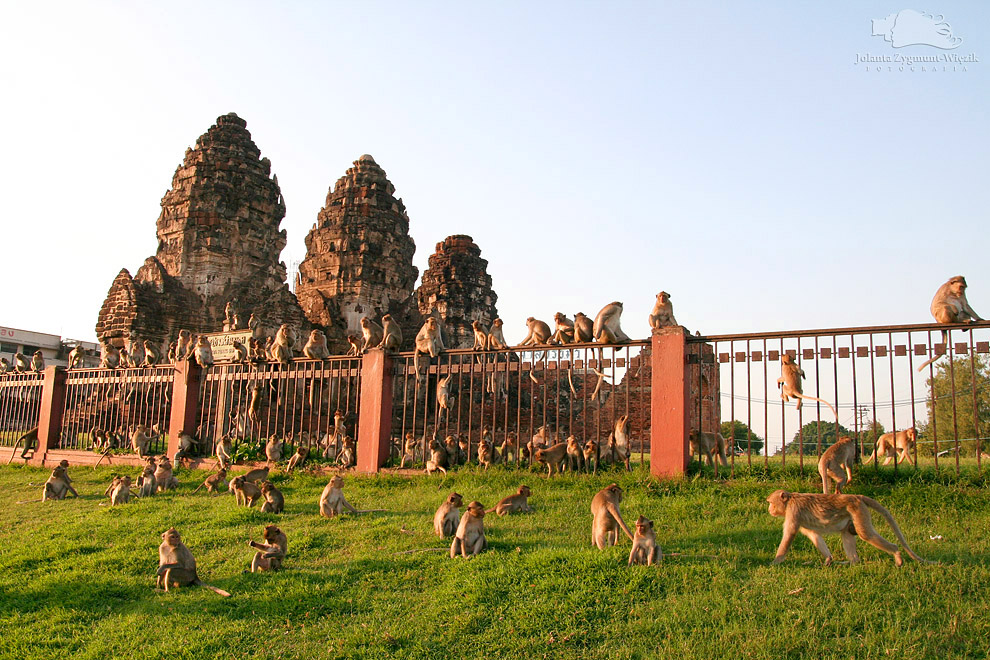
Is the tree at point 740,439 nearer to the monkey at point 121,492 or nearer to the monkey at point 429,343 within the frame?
the monkey at point 429,343

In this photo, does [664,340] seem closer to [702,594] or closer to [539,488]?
[539,488]

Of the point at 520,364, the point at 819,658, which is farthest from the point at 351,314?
the point at 819,658

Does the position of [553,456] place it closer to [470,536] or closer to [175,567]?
[470,536]

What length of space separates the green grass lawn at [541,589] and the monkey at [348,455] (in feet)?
10.3

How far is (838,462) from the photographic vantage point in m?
7.86

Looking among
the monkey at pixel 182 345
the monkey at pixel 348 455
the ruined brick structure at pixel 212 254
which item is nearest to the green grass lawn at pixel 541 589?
the monkey at pixel 348 455

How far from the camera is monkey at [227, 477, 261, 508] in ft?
32.7

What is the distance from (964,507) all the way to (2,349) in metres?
60.9

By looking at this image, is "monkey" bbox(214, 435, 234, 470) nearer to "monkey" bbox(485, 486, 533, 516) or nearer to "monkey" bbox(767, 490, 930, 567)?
"monkey" bbox(485, 486, 533, 516)

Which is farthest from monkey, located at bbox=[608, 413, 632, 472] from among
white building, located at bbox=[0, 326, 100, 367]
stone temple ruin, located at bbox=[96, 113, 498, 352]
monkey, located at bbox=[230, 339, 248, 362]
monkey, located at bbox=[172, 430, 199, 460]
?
white building, located at bbox=[0, 326, 100, 367]

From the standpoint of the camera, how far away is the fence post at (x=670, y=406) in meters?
9.27

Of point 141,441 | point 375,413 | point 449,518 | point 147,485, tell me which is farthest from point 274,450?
point 449,518

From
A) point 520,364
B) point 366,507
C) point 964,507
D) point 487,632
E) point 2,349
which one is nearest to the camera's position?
point 487,632

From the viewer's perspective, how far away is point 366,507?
948 cm
